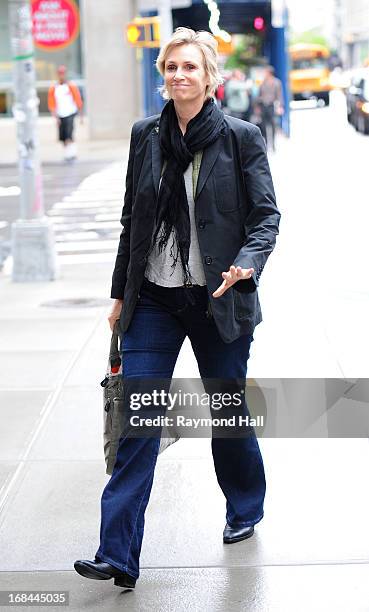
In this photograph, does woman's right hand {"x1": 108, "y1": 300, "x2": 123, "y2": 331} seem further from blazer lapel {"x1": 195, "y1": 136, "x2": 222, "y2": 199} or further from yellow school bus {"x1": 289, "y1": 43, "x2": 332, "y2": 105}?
yellow school bus {"x1": 289, "y1": 43, "x2": 332, "y2": 105}

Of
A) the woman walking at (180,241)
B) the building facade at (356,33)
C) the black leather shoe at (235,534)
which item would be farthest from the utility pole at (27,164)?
the building facade at (356,33)

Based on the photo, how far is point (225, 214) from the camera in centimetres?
429

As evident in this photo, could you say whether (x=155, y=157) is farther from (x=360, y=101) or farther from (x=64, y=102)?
(x=360, y=101)

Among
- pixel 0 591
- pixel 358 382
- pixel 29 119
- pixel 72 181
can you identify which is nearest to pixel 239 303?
pixel 0 591

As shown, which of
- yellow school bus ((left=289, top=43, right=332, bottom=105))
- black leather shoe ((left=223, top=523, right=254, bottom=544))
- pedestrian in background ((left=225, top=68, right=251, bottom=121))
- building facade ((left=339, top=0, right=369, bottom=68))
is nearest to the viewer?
black leather shoe ((left=223, top=523, right=254, bottom=544))

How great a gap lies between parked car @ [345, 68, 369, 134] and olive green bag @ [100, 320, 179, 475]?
94.9 feet

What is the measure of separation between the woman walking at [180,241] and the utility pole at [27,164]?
24.7ft

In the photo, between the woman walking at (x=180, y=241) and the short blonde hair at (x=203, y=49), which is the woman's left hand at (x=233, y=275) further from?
the short blonde hair at (x=203, y=49)

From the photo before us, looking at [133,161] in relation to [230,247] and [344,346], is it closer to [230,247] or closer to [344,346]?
[230,247]

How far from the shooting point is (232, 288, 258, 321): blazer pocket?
4.36m

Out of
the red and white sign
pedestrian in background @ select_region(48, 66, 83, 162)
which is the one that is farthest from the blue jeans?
the red and white sign

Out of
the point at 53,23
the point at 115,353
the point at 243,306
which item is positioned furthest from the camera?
the point at 53,23

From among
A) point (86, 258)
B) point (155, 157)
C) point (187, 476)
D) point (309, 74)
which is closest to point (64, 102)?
point (86, 258)

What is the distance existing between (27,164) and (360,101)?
2321 centimetres
